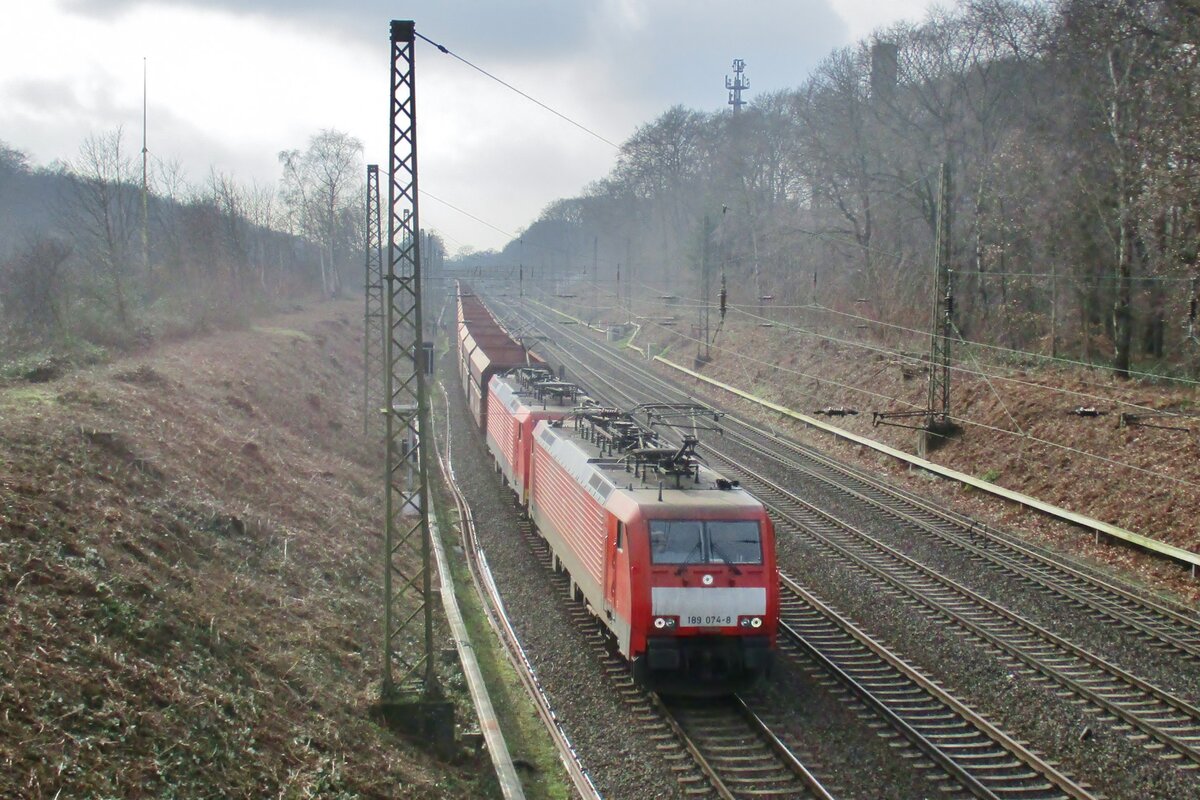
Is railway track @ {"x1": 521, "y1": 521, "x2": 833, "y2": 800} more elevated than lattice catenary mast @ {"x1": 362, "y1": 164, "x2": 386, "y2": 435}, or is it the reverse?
lattice catenary mast @ {"x1": 362, "y1": 164, "x2": 386, "y2": 435}

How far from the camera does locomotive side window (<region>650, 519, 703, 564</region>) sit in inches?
479

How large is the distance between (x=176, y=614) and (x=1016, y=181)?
28.1 m

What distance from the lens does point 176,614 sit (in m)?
11.1

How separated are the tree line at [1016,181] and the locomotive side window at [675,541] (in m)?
17.1

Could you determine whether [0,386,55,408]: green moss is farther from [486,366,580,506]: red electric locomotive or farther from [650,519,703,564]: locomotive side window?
[650,519,703,564]: locomotive side window

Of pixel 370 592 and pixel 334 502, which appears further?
pixel 334 502

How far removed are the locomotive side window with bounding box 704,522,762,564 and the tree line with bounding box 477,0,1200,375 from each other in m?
16.5

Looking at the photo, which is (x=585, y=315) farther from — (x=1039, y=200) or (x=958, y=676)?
(x=958, y=676)

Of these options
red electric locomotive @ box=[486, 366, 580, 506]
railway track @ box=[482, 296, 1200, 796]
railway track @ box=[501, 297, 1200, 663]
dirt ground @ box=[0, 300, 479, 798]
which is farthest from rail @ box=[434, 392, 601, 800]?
railway track @ box=[501, 297, 1200, 663]

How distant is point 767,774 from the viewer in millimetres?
10492

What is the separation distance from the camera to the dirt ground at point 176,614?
8328mm

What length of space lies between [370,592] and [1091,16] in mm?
24253

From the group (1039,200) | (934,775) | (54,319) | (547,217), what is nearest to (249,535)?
(934,775)

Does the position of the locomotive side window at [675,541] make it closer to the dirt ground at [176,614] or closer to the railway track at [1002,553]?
the dirt ground at [176,614]
